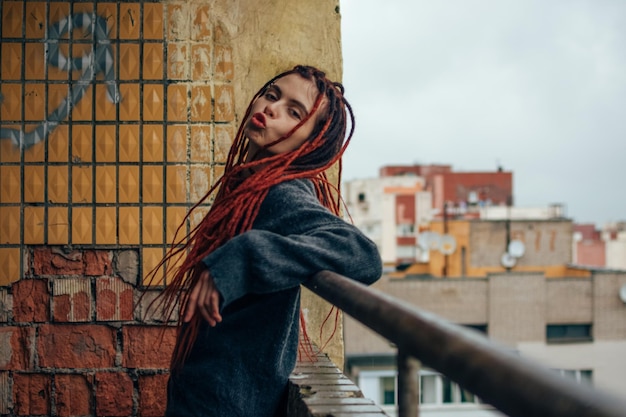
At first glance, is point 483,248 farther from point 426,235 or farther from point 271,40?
point 271,40

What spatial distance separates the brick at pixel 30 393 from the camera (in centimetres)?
310

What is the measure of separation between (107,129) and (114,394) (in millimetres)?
1093

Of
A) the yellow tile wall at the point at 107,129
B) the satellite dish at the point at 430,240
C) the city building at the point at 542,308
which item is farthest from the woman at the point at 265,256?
the satellite dish at the point at 430,240

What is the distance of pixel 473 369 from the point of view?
2.22 feet

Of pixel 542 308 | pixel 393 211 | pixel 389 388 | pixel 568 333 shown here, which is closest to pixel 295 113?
pixel 389 388

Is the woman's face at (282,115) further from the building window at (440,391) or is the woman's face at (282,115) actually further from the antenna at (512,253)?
the antenna at (512,253)

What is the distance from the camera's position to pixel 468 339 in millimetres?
725

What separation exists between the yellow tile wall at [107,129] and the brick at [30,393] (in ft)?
1.67

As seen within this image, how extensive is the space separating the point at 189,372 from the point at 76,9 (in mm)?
2059

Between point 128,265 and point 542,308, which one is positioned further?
point 542,308

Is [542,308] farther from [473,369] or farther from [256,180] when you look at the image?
[473,369]

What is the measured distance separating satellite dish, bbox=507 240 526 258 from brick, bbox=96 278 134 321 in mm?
34332

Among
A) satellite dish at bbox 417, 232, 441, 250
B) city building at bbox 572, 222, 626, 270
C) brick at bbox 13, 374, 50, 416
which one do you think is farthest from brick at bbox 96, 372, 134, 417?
city building at bbox 572, 222, 626, 270

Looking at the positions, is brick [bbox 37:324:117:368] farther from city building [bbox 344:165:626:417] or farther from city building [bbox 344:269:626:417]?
city building [bbox 344:269:626:417]
